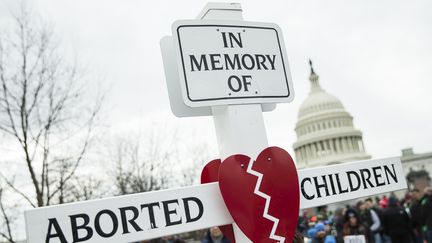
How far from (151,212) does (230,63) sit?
65 centimetres

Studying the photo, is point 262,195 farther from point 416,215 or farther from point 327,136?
point 327,136

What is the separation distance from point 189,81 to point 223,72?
0.48 ft

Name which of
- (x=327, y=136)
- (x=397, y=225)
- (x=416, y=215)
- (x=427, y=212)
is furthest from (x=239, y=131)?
(x=327, y=136)

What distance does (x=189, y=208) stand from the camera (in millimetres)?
1530

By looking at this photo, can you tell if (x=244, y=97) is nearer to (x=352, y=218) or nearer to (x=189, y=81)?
(x=189, y=81)

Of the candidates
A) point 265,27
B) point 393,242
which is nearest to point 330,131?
point 393,242

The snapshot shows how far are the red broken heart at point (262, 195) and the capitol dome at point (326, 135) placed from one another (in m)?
73.8

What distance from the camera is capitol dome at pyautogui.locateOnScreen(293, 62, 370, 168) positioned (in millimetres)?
75875

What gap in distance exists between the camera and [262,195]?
1537mm

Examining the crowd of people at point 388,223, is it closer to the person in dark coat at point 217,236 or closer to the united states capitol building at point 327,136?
the person in dark coat at point 217,236

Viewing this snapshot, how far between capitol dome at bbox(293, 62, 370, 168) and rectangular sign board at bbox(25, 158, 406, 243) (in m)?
73.6

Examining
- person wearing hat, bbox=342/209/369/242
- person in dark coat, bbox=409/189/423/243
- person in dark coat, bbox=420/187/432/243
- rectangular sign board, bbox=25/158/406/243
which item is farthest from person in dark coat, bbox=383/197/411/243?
rectangular sign board, bbox=25/158/406/243

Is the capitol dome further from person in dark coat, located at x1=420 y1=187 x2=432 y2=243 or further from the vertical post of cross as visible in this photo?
the vertical post of cross

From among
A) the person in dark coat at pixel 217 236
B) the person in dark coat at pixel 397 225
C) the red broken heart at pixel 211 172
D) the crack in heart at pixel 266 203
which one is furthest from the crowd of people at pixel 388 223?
the crack in heart at pixel 266 203
